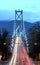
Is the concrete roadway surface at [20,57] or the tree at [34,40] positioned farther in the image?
the tree at [34,40]

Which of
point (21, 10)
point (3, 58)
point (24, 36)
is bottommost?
point (3, 58)

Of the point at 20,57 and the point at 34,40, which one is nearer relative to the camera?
the point at 20,57

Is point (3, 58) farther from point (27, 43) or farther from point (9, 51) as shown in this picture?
point (27, 43)

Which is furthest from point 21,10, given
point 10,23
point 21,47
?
point 21,47

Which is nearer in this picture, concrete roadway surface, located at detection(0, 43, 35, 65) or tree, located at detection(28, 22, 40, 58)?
concrete roadway surface, located at detection(0, 43, 35, 65)

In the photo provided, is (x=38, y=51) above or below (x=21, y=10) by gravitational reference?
below

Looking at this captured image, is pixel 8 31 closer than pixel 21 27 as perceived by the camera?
Yes

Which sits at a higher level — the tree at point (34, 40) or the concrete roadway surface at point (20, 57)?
the tree at point (34, 40)

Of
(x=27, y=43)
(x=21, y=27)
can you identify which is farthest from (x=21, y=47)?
(x=21, y=27)

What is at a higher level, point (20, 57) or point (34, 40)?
point (34, 40)

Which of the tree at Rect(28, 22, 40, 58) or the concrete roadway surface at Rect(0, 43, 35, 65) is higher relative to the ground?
the tree at Rect(28, 22, 40, 58)
